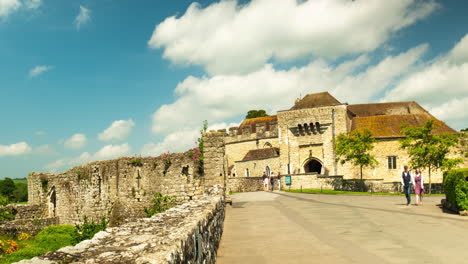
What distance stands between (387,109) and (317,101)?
456 inches

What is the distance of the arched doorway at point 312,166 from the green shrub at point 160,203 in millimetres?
33112

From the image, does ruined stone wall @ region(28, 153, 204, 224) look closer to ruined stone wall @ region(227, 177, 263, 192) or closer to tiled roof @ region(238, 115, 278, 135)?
ruined stone wall @ region(227, 177, 263, 192)

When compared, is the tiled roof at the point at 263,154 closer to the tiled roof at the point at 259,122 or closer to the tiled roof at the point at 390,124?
the tiled roof at the point at 259,122

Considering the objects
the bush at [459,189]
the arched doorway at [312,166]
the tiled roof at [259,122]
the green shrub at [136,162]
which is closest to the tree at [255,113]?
the tiled roof at [259,122]

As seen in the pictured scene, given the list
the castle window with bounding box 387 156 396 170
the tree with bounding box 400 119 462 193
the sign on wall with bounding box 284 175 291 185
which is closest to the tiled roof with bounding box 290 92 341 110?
the castle window with bounding box 387 156 396 170

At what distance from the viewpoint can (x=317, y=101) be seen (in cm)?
5347

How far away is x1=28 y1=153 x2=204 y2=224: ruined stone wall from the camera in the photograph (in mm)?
19094

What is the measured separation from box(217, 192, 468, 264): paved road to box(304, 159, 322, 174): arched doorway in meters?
36.1

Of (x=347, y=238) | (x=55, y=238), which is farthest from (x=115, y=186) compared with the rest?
(x=347, y=238)

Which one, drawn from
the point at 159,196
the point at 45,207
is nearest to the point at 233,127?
the point at 45,207

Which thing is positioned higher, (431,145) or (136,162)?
(431,145)

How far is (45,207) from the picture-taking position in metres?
26.5

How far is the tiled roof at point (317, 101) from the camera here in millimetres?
52406

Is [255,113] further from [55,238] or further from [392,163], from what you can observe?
[55,238]
